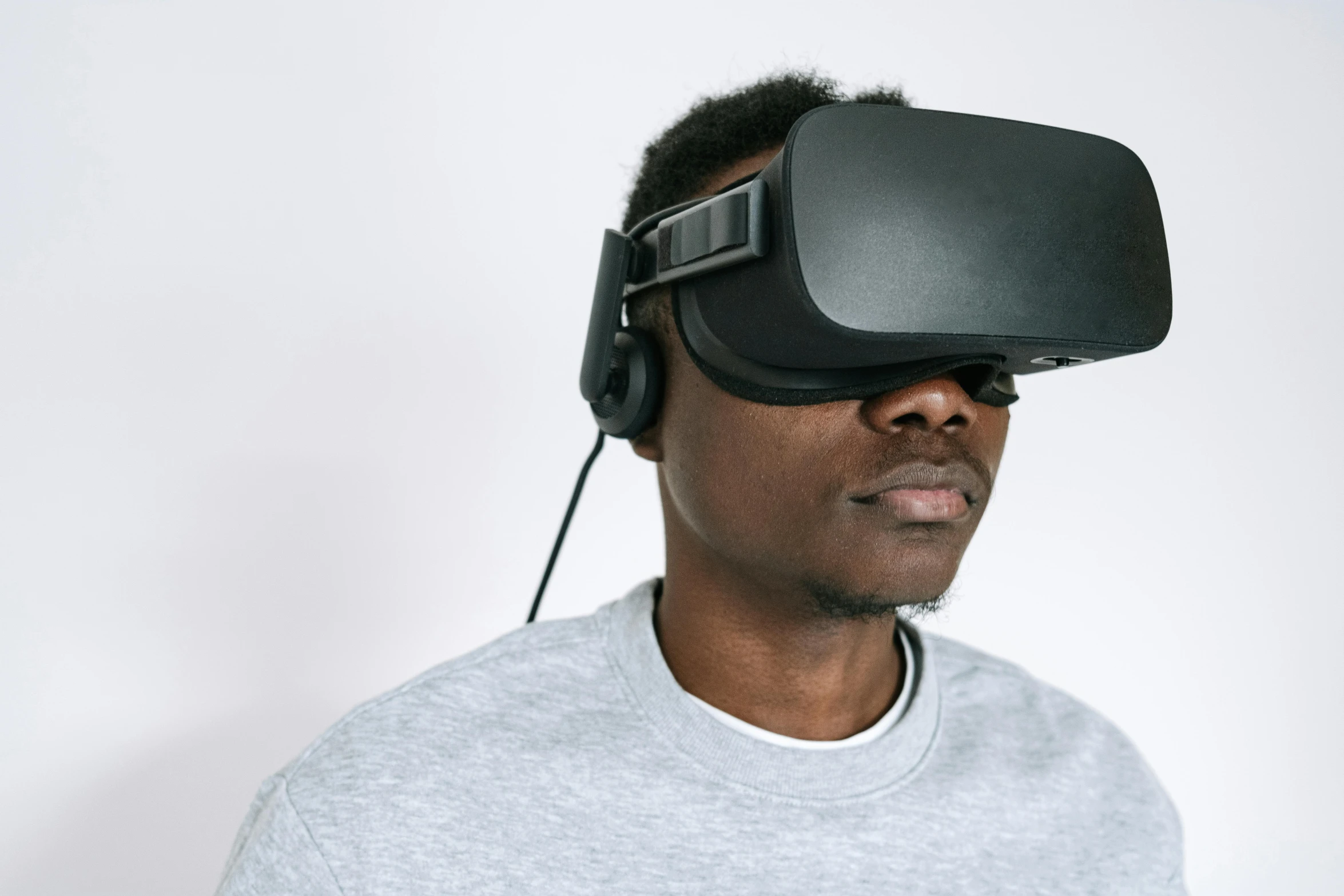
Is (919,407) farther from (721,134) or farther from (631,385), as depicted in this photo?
(721,134)

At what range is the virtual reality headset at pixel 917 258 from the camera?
0.93 metres

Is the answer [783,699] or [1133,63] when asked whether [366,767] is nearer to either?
[783,699]

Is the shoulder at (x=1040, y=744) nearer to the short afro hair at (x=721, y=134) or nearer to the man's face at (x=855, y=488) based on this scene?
the man's face at (x=855, y=488)

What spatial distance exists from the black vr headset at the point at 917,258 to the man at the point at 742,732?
6cm

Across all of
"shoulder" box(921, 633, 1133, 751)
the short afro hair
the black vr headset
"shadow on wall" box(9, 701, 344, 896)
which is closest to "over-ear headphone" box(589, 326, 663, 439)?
the black vr headset

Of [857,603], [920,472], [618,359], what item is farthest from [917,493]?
[618,359]

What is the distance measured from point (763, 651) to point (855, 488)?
9.6 inches

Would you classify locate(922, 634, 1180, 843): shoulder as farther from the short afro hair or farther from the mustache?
the short afro hair

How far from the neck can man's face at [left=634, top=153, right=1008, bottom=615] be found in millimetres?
76

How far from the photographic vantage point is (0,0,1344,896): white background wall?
154 centimetres

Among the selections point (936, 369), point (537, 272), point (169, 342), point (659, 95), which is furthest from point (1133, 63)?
point (169, 342)

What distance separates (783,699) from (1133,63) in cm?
154

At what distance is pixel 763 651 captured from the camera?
1.19 m

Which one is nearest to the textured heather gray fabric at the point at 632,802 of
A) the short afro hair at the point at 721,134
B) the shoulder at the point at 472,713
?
the shoulder at the point at 472,713
